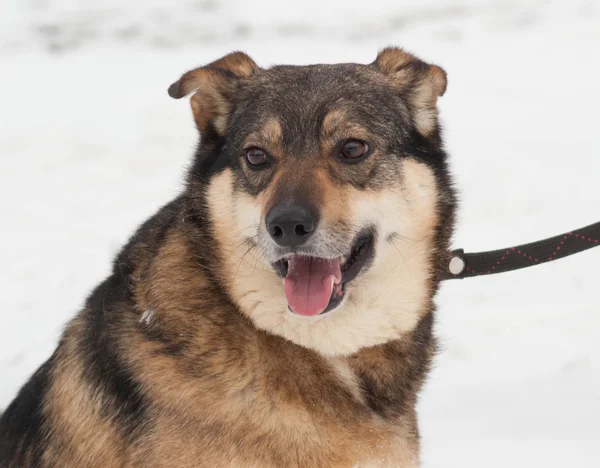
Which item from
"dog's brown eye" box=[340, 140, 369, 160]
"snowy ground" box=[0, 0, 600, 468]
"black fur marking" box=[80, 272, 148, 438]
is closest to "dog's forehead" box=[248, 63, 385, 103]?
"dog's brown eye" box=[340, 140, 369, 160]

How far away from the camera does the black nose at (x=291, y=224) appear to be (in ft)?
9.16

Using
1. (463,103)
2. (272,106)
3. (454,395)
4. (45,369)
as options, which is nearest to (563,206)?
(463,103)

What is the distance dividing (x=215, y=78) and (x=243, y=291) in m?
0.90

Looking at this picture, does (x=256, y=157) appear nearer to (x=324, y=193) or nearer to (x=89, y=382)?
(x=324, y=193)

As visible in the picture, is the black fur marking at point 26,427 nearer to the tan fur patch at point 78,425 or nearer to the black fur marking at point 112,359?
the tan fur patch at point 78,425

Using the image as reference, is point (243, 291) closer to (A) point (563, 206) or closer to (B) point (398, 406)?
(B) point (398, 406)

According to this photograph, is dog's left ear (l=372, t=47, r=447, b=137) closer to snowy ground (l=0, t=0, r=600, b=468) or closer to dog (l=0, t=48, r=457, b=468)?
dog (l=0, t=48, r=457, b=468)

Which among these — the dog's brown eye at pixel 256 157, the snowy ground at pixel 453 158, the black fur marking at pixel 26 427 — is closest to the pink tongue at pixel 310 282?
the dog's brown eye at pixel 256 157

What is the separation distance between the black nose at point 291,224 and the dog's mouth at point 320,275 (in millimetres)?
122

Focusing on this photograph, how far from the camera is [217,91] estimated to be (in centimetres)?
327

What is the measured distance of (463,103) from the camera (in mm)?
9266

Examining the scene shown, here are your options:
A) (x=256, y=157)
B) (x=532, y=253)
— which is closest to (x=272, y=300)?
(x=256, y=157)

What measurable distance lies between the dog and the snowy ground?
1211 millimetres

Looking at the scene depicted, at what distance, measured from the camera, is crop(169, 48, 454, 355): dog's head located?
9.57 feet
